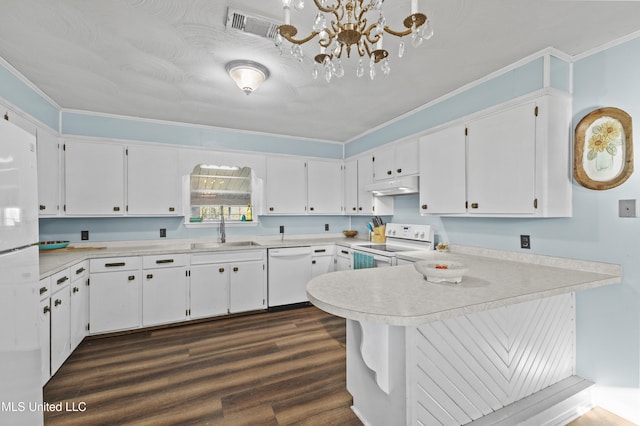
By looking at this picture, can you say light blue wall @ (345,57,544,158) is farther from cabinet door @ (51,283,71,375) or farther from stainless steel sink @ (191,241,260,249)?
cabinet door @ (51,283,71,375)

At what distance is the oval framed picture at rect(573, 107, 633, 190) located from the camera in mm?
1897

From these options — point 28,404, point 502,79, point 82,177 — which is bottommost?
point 28,404

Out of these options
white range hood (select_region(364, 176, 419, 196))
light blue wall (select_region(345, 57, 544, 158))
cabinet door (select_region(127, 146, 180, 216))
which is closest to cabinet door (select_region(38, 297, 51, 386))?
cabinet door (select_region(127, 146, 180, 216))

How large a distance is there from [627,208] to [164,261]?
4.11 m

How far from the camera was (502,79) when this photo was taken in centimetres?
242

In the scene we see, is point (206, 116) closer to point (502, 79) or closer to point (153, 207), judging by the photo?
point (153, 207)

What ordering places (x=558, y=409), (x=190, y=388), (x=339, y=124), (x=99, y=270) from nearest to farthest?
(x=558, y=409), (x=190, y=388), (x=99, y=270), (x=339, y=124)

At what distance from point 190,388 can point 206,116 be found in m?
2.92

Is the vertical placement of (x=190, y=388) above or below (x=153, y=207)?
below

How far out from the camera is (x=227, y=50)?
2129 mm

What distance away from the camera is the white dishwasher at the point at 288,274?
3881mm

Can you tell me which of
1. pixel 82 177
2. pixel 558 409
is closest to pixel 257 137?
pixel 82 177

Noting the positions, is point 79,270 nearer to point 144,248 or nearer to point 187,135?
point 144,248

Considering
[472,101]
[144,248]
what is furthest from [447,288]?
[144,248]
